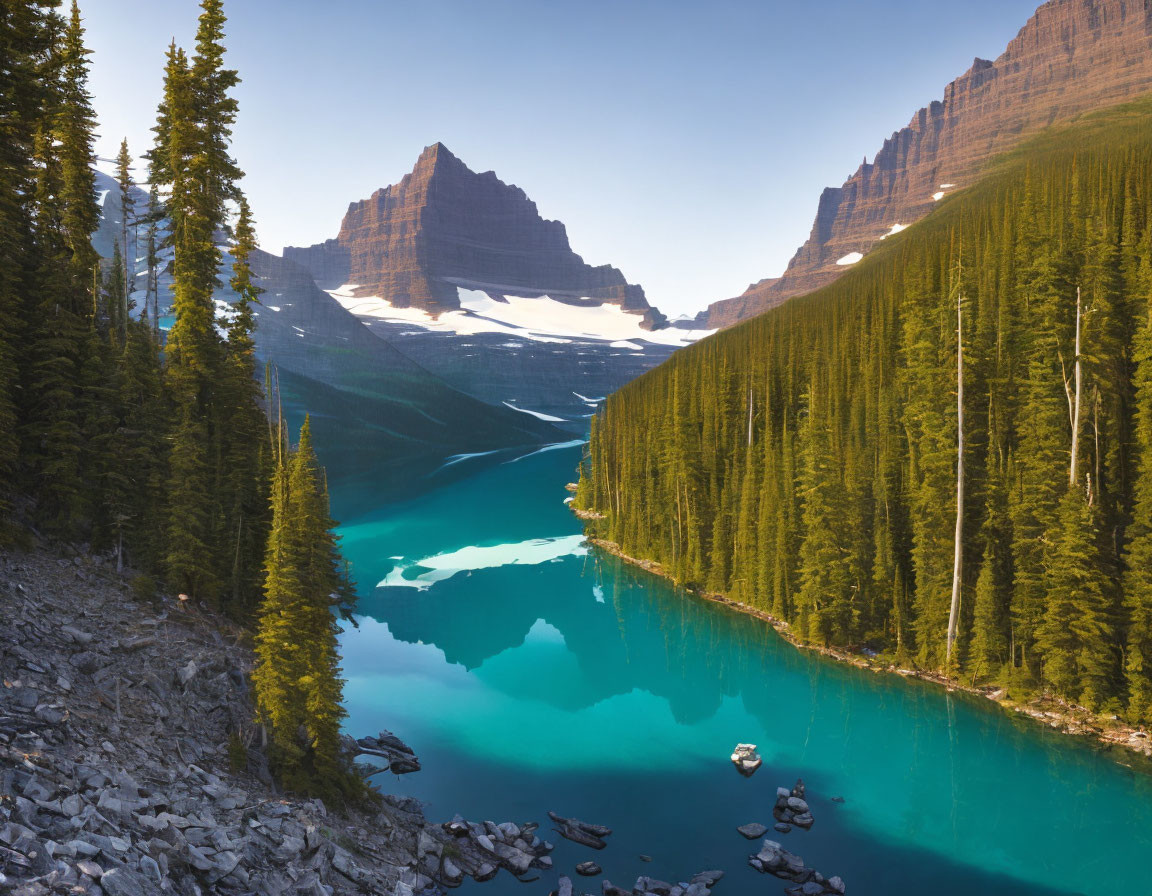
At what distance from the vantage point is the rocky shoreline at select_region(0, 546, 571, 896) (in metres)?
8.67

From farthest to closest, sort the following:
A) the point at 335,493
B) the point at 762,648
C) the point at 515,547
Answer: the point at 335,493 < the point at 515,547 < the point at 762,648

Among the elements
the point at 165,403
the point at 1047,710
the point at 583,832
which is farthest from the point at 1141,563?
the point at 165,403

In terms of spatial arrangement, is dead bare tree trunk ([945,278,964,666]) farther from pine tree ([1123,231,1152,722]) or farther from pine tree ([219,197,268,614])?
pine tree ([219,197,268,614])

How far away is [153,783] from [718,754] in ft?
66.2

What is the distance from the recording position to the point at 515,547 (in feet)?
244

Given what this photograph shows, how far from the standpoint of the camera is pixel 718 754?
26.0 metres

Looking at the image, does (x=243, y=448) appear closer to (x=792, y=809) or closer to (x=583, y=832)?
(x=583, y=832)

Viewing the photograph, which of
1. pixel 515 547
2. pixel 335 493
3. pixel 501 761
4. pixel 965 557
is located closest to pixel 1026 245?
pixel 965 557

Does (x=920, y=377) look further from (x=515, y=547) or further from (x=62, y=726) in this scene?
(x=515, y=547)

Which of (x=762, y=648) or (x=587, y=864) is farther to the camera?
(x=762, y=648)

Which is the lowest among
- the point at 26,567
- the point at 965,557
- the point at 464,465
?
the point at 464,465

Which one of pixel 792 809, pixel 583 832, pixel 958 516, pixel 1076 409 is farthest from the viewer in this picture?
pixel 958 516

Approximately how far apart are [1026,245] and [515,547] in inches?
2138

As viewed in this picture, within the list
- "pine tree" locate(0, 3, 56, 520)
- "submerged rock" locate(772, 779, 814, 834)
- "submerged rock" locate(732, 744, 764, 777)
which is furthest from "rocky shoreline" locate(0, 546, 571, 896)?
"submerged rock" locate(732, 744, 764, 777)
